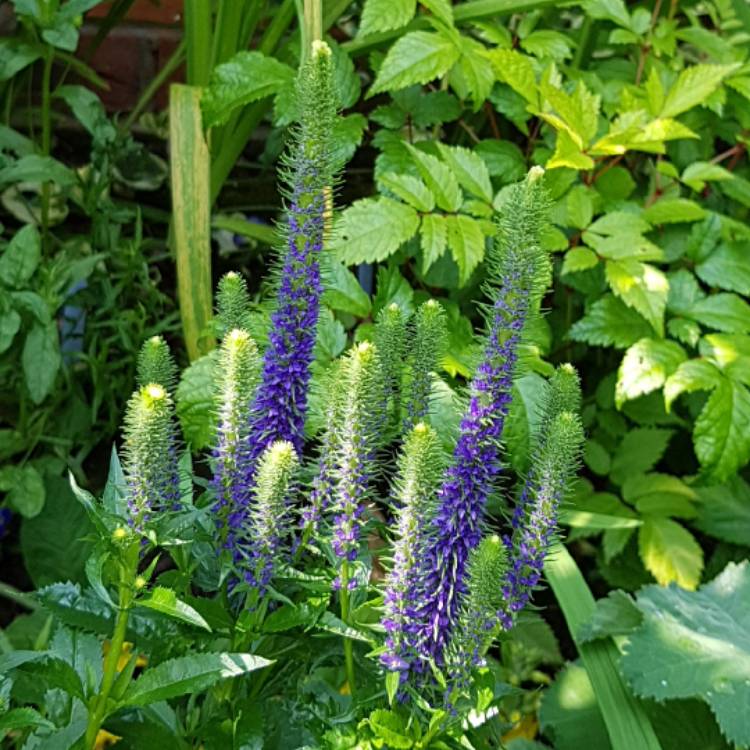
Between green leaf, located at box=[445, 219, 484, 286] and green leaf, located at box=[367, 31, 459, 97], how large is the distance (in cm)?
23

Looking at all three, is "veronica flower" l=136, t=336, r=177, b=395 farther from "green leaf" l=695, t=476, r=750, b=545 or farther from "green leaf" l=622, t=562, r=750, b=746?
"green leaf" l=695, t=476, r=750, b=545

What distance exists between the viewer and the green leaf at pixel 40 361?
180 cm

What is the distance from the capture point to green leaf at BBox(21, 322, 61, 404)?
70.7 inches

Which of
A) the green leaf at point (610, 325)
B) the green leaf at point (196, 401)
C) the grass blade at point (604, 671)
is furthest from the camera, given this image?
the green leaf at point (610, 325)

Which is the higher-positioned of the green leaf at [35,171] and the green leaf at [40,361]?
the green leaf at [35,171]

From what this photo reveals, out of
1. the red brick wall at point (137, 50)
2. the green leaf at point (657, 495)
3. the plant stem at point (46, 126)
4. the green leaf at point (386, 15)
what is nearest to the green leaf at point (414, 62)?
the green leaf at point (386, 15)

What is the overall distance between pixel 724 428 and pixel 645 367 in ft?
0.49

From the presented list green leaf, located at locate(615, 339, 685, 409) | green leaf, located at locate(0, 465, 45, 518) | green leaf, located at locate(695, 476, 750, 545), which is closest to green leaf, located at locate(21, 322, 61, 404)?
green leaf, located at locate(0, 465, 45, 518)

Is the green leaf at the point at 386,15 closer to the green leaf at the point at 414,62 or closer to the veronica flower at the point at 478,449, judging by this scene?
the green leaf at the point at 414,62

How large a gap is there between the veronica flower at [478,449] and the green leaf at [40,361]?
Answer: 101 cm

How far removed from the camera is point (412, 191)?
5.54 feet

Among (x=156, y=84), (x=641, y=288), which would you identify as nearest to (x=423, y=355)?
(x=641, y=288)

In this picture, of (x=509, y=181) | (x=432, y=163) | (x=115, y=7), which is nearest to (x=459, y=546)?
(x=432, y=163)

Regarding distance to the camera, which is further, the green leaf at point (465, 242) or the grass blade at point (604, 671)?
the green leaf at point (465, 242)
